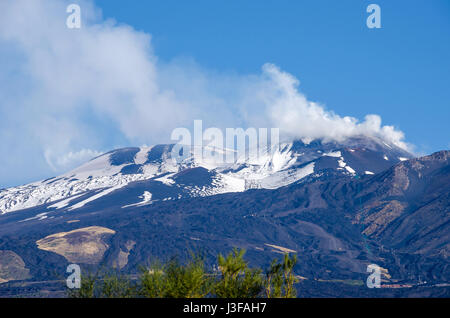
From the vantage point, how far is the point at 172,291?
48.8 m
